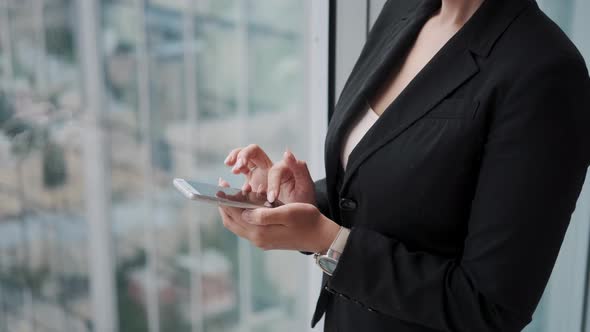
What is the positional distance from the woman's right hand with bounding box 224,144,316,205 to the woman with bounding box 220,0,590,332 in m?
0.07

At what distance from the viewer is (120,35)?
1733 millimetres

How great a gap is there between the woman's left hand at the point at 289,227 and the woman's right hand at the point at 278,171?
0.16 meters

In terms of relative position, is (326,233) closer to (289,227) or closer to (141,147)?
(289,227)

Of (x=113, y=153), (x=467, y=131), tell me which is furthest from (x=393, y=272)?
(x=113, y=153)

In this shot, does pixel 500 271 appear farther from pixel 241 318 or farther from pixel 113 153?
pixel 241 318

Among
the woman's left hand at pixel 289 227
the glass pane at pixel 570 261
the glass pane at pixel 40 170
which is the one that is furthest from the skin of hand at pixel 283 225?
the glass pane at pixel 40 170

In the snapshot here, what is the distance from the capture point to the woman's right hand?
39.1 inches

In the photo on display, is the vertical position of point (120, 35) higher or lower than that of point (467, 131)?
higher

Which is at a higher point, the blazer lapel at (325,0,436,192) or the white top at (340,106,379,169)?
the blazer lapel at (325,0,436,192)

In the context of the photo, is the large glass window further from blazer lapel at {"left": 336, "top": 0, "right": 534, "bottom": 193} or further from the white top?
blazer lapel at {"left": 336, "top": 0, "right": 534, "bottom": 193}

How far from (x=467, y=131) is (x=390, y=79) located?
0.24m

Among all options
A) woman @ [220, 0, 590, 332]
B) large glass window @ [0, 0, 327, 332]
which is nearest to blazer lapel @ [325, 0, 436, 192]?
woman @ [220, 0, 590, 332]

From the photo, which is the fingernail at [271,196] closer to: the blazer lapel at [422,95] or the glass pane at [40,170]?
the blazer lapel at [422,95]

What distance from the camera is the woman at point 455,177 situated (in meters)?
0.67
